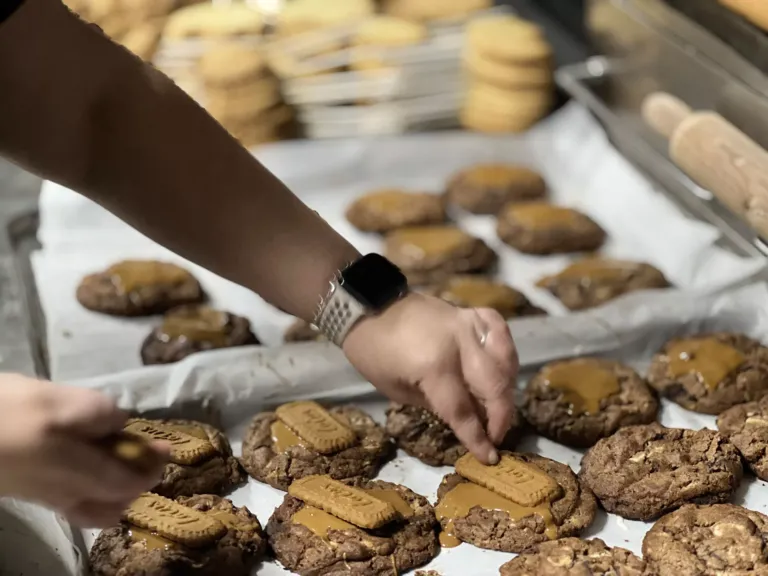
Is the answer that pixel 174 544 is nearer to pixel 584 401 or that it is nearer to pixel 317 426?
pixel 317 426

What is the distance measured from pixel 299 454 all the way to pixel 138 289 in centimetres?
62

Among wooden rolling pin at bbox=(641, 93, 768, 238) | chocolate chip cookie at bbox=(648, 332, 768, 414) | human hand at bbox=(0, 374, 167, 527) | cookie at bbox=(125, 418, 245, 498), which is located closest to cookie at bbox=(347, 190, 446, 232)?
wooden rolling pin at bbox=(641, 93, 768, 238)

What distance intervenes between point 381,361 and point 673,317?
27.5 inches

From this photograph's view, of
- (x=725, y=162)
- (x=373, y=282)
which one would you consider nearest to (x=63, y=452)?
(x=373, y=282)

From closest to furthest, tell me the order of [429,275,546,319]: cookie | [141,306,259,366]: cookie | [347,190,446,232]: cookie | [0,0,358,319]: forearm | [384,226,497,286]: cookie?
1. [0,0,358,319]: forearm
2. [141,306,259,366]: cookie
3. [429,275,546,319]: cookie
4. [384,226,497,286]: cookie
5. [347,190,446,232]: cookie

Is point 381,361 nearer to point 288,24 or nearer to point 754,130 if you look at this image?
point 754,130

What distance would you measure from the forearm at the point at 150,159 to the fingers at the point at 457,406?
207mm

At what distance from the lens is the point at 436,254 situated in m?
2.03

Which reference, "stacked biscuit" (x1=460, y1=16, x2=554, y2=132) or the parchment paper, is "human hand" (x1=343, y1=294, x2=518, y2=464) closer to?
the parchment paper

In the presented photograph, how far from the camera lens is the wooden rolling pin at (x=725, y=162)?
5.28ft

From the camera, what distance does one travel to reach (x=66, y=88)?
45.9 inches

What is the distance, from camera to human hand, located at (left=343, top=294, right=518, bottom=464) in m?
1.24

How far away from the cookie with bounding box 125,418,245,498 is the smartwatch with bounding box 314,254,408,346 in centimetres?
28

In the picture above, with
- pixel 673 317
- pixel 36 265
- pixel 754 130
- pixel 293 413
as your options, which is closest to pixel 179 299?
pixel 36 265
